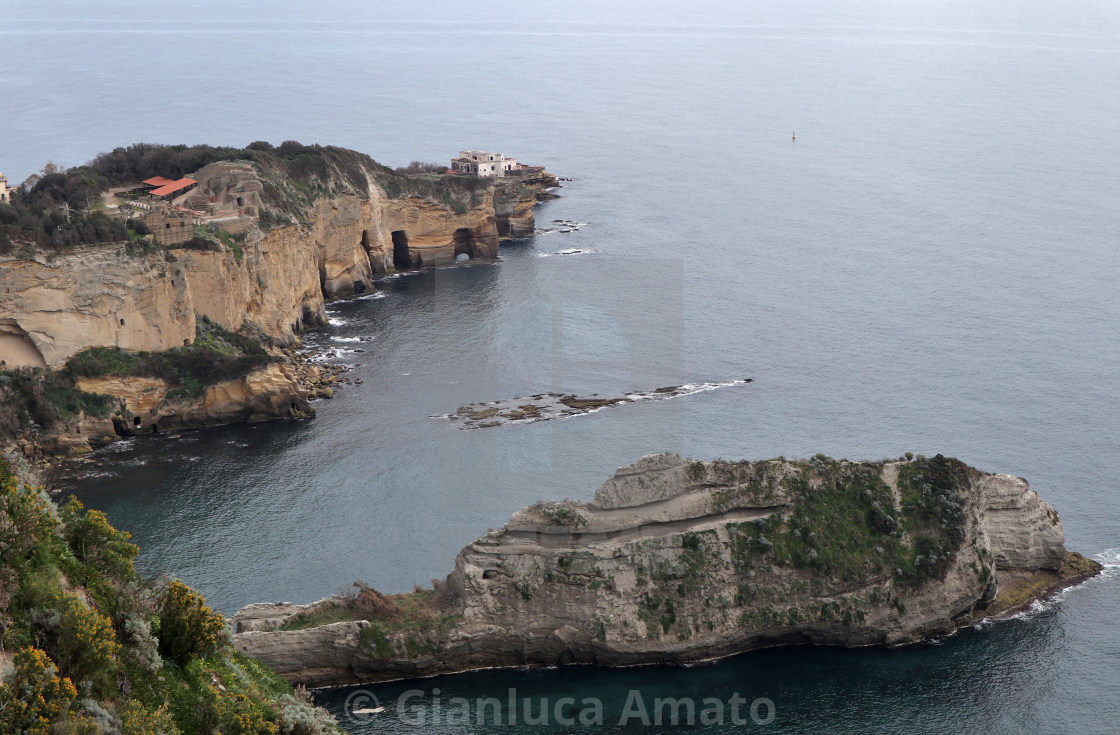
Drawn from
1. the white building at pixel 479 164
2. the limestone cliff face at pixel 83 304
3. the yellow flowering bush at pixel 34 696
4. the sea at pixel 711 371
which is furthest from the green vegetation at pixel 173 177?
the yellow flowering bush at pixel 34 696

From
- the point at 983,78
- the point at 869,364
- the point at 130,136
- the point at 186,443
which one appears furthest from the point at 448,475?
the point at 983,78

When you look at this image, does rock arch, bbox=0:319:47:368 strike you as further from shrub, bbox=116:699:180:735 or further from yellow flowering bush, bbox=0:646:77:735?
yellow flowering bush, bbox=0:646:77:735

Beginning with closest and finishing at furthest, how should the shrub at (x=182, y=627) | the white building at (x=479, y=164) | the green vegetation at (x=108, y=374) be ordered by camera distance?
the shrub at (x=182, y=627)
the green vegetation at (x=108, y=374)
the white building at (x=479, y=164)

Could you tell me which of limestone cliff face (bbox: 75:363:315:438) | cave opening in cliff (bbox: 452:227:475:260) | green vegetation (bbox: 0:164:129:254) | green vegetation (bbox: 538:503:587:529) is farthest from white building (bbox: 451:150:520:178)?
green vegetation (bbox: 538:503:587:529)

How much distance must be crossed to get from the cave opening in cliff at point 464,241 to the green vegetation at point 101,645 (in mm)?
70256

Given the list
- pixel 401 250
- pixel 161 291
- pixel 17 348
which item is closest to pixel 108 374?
pixel 17 348

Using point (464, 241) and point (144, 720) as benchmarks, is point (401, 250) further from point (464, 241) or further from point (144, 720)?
point (144, 720)

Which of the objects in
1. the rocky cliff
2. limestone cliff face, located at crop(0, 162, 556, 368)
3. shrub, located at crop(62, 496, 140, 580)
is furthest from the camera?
limestone cliff face, located at crop(0, 162, 556, 368)

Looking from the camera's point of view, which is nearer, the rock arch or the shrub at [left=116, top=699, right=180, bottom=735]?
the shrub at [left=116, top=699, right=180, bottom=735]

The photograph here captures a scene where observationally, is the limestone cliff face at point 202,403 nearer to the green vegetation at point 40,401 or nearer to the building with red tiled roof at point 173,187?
the green vegetation at point 40,401

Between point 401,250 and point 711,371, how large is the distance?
32765mm

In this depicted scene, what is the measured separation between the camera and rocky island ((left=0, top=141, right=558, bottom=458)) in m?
59.1

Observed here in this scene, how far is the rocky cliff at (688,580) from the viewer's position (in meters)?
40.0

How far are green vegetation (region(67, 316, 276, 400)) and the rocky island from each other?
0.07m
